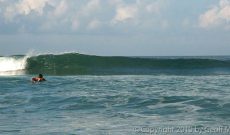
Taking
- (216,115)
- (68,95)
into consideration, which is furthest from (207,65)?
(216,115)

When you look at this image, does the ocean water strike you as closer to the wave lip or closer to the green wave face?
the green wave face

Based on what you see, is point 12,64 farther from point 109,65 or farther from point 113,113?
point 113,113

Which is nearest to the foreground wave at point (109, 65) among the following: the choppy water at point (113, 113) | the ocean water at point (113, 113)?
the ocean water at point (113, 113)

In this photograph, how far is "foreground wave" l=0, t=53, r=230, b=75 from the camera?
4134 cm

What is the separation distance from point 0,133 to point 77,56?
3580cm

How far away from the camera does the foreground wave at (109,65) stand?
41344 millimetres

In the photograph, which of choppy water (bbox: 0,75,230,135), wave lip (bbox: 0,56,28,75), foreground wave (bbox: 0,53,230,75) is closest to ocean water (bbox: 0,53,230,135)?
choppy water (bbox: 0,75,230,135)

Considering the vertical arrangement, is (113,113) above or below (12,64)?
below

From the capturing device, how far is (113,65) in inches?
1726

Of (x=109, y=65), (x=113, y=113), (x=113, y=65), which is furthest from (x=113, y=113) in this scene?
(x=113, y=65)

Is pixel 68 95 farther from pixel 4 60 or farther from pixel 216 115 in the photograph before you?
pixel 4 60

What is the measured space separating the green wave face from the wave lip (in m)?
0.52

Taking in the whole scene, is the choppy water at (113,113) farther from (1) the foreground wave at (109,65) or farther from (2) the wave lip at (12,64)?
(2) the wave lip at (12,64)

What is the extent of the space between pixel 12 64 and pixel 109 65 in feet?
27.8
